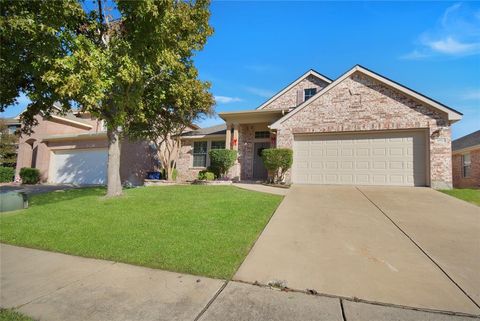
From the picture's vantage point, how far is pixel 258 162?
16.5m

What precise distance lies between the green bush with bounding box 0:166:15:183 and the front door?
68.4 ft

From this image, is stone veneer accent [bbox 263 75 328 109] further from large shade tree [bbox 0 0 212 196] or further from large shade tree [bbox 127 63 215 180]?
large shade tree [bbox 0 0 212 196]

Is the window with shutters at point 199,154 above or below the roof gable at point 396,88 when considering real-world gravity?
below

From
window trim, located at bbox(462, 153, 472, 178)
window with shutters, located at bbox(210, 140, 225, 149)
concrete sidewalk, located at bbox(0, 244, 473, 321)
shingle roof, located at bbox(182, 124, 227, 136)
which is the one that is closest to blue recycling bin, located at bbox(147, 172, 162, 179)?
shingle roof, located at bbox(182, 124, 227, 136)

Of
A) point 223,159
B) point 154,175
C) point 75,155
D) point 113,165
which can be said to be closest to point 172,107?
point 223,159

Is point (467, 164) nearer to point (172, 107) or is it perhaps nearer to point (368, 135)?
point (368, 135)

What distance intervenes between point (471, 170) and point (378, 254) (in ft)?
54.3

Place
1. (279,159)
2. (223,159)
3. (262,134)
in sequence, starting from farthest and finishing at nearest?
(262,134) → (223,159) → (279,159)

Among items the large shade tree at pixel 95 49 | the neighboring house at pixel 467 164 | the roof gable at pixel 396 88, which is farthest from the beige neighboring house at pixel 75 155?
the neighboring house at pixel 467 164

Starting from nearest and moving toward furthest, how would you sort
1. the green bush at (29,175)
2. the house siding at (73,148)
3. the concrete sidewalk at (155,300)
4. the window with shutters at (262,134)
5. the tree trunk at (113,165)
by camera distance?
the concrete sidewalk at (155,300) < the tree trunk at (113,165) < the window with shutters at (262,134) < the house siding at (73,148) < the green bush at (29,175)

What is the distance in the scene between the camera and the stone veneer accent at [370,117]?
1106 cm

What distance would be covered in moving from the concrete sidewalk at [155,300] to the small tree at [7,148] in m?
26.3

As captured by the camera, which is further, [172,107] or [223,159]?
[223,159]

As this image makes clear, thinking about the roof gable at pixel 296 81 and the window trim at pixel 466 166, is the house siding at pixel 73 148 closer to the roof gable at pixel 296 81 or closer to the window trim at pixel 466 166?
the roof gable at pixel 296 81
